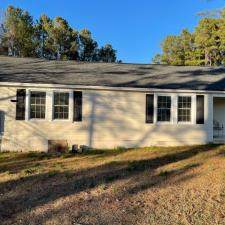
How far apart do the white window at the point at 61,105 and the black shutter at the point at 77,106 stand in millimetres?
312

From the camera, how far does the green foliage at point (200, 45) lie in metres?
36.6

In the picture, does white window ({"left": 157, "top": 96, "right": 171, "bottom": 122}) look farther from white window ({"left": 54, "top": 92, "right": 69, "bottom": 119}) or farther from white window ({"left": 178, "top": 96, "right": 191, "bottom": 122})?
white window ({"left": 54, "top": 92, "right": 69, "bottom": 119})

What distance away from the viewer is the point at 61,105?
44.2 feet

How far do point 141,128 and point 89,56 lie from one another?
26.0 m

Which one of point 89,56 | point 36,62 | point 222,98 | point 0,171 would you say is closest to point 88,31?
point 89,56

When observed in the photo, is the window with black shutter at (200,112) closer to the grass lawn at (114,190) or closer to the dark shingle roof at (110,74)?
the dark shingle roof at (110,74)

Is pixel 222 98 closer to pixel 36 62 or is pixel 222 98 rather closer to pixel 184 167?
pixel 184 167

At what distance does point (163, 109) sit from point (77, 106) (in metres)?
3.67

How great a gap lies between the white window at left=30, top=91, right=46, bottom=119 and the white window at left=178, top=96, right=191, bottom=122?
5.76 metres

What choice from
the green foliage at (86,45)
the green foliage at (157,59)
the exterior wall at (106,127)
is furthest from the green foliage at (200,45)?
the exterior wall at (106,127)

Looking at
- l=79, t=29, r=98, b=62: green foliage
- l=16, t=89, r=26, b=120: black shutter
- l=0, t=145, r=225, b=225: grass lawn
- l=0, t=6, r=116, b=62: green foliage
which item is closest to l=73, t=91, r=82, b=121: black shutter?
l=16, t=89, r=26, b=120: black shutter

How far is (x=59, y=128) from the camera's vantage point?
13.5 m

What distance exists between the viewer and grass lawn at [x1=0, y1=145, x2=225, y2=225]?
18.0 feet

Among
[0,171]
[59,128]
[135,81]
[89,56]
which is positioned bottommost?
[0,171]
